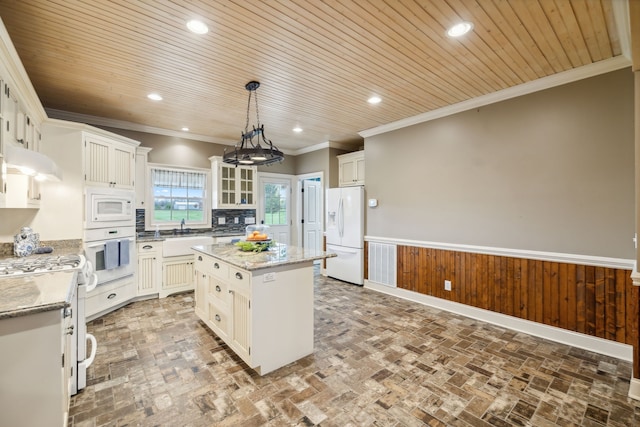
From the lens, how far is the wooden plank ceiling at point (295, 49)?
1979 millimetres

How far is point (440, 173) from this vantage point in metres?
4.00

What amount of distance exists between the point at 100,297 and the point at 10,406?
2693 millimetres

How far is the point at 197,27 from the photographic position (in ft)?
7.00

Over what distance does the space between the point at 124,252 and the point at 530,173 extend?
5.11 metres

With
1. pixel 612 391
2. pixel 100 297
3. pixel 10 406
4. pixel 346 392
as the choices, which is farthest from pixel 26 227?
pixel 612 391

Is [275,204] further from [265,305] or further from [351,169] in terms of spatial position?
[265,305]

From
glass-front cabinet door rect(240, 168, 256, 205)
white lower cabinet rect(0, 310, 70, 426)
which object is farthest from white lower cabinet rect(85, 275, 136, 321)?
white lower cabinet rect(0, 310, 70, 426)

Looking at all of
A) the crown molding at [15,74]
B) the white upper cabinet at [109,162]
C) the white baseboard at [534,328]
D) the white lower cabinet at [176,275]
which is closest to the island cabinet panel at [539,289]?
the white baseboard at [534,328]

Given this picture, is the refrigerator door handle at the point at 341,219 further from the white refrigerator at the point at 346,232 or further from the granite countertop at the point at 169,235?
the granite countertop at the point at 169,235

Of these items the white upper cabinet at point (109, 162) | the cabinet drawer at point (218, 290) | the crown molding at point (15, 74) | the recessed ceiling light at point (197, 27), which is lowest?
the cabinet drawer at point (218, 290)

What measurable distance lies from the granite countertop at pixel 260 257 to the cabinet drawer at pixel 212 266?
9cm

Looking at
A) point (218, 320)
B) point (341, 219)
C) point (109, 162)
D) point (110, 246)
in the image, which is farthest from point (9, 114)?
point (341, 219)

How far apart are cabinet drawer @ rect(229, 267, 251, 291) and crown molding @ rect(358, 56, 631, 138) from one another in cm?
331

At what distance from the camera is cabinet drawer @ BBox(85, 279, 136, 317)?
11.4ft
